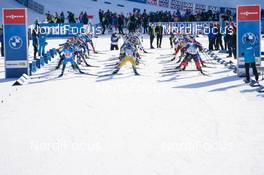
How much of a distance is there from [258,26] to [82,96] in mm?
7526

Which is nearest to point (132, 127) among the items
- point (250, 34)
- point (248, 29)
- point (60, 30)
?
point (250, 34)

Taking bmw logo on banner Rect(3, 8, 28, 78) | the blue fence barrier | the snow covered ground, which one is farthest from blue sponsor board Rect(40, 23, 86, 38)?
the snow covered ground

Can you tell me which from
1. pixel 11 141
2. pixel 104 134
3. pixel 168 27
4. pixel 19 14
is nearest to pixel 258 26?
pixel 19 14

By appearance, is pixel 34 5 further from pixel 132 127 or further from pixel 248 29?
pixel 132 127

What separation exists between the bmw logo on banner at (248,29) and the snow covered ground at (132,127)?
1.00m

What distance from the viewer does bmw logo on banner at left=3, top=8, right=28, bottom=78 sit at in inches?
796

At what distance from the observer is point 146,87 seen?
16828mm

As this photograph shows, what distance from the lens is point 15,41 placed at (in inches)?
800

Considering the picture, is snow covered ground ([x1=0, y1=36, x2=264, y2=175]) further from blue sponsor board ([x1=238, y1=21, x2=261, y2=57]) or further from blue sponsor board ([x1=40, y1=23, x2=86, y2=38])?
blue sponsor board ([x1=40, y1=23, x2=86, y2=38])

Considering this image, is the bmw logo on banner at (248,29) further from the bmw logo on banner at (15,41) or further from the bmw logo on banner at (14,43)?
the bmw logo on banner at (14,43)

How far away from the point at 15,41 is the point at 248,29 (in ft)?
28.8

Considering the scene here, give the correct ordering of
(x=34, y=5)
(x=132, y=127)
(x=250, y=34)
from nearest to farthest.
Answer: (x=132, y=127) < (x=250, y=34) < (x=34, y=5)

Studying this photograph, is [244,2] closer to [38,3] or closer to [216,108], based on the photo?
[38,3]

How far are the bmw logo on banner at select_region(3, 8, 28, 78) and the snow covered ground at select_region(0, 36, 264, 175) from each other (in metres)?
1.76
